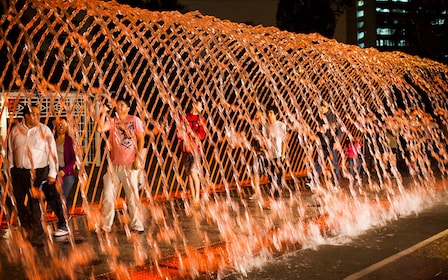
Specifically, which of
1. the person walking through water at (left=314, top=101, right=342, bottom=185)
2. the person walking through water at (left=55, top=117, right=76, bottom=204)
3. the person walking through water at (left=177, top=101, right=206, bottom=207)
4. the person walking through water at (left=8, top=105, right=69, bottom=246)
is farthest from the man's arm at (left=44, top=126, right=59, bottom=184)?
the person walking through water at (left=314, top=101, right=342, bottom=185)

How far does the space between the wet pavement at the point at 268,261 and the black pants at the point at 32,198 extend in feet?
1.05

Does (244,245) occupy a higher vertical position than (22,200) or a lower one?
lower

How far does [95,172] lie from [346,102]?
830 centimetres

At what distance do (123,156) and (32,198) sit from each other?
1.33 m

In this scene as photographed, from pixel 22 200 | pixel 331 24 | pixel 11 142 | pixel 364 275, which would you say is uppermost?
pixel 331 24

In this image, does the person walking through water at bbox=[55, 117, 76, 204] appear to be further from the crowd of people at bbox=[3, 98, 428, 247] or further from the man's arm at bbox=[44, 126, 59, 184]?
the man's arm at bbox=[44, 126, 59, 184]

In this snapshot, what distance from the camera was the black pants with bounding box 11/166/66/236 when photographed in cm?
710

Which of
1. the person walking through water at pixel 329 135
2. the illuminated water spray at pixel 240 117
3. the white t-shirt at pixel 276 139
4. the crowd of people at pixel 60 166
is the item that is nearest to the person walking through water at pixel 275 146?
the white t-shirt at pixel 276 139

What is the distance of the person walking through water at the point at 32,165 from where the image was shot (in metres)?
7.04

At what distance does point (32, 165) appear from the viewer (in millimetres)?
7027

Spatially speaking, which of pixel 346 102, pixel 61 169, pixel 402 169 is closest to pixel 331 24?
pixel 346 102

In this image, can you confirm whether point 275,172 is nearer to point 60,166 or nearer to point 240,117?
point 60,166

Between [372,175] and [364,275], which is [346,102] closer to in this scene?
[372,175]

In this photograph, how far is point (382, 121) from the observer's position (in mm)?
15477
